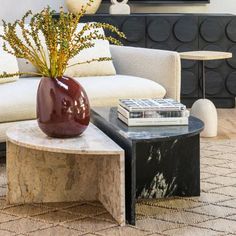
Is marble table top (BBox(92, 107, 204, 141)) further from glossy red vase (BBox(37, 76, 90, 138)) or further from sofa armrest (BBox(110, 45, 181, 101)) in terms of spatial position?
sofa armrest (BBox(110, 45, 181, 101))

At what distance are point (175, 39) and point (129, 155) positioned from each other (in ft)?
9.15

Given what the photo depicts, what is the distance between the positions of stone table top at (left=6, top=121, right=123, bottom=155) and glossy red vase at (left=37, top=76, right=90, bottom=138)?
0.14 ft

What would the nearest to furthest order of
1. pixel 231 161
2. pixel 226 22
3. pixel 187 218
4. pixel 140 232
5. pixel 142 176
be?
pixel 140 232 → pixel 187 218 → pixel 142 176 → pixel 231 161 → pixel 226 22

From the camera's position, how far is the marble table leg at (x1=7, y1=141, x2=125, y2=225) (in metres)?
2.48

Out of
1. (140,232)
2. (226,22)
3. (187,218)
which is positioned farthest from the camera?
(226,22)

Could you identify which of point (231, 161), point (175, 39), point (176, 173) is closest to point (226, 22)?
point (175, 39)

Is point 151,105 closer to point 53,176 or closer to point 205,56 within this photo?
point 53,176

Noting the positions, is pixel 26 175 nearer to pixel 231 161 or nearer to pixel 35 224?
pixel 35 224

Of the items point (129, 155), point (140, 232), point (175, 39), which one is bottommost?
point (140, 232)

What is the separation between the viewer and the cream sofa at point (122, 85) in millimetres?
2973

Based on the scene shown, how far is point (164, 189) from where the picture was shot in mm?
2539

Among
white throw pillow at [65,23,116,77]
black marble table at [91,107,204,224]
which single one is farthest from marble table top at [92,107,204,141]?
white throw pillow at [65,23,116,77]

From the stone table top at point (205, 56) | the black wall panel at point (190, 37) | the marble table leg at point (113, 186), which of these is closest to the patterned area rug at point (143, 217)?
the marble table leg at point (113, 186)

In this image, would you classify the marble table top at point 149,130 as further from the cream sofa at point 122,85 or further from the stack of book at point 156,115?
the cream sofa at point 122,85
